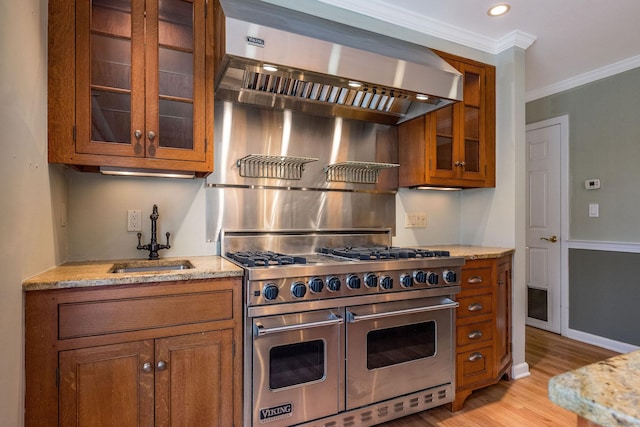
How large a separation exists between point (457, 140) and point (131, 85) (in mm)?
2181

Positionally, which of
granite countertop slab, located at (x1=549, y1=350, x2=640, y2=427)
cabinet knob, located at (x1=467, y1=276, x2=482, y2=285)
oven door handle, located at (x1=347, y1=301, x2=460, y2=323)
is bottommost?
oven door handle, located at (x1=347, y1=301, x2=460, y2=323)

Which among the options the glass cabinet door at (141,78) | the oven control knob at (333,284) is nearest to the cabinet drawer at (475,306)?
the oven control knob at (333,284)

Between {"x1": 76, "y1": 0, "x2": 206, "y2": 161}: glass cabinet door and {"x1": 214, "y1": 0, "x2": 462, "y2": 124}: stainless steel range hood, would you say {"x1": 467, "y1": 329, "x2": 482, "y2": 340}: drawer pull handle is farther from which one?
{"x1": 76, "y1": 0, "x2": 206, "y2": 161}: glass cabinet door

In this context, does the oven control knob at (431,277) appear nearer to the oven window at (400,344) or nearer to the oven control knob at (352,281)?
the oven window at (400,344)

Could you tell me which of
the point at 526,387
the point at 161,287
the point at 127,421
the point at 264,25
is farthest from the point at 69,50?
the point at 526,387

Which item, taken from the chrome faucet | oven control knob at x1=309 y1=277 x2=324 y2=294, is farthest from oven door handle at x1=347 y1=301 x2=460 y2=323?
the chrome faucet

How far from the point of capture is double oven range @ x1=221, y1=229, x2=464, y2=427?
1.67 metres

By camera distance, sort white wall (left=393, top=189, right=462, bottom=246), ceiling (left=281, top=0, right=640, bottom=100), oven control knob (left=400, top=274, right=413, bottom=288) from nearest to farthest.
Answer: oven control knob (left=400, top=274, right=413, bottom=288)
ceiling (left=281, top=0, right=640, bottom=100)
white wall (left=393, top=189, right=462, bottom=246)

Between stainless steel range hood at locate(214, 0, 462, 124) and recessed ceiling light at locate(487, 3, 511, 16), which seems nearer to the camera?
stainless steel range hood at locate(214, 0, 462, 124)

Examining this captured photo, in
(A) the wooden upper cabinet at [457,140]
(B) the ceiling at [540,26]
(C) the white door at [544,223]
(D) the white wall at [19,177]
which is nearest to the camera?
(D) the white wall at [19,177]

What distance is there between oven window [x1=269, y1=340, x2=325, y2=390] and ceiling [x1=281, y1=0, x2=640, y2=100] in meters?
2.10

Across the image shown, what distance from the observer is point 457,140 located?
8.82ft

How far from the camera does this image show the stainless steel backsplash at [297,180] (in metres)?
2.24

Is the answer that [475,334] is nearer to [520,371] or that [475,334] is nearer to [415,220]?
[520,371]
